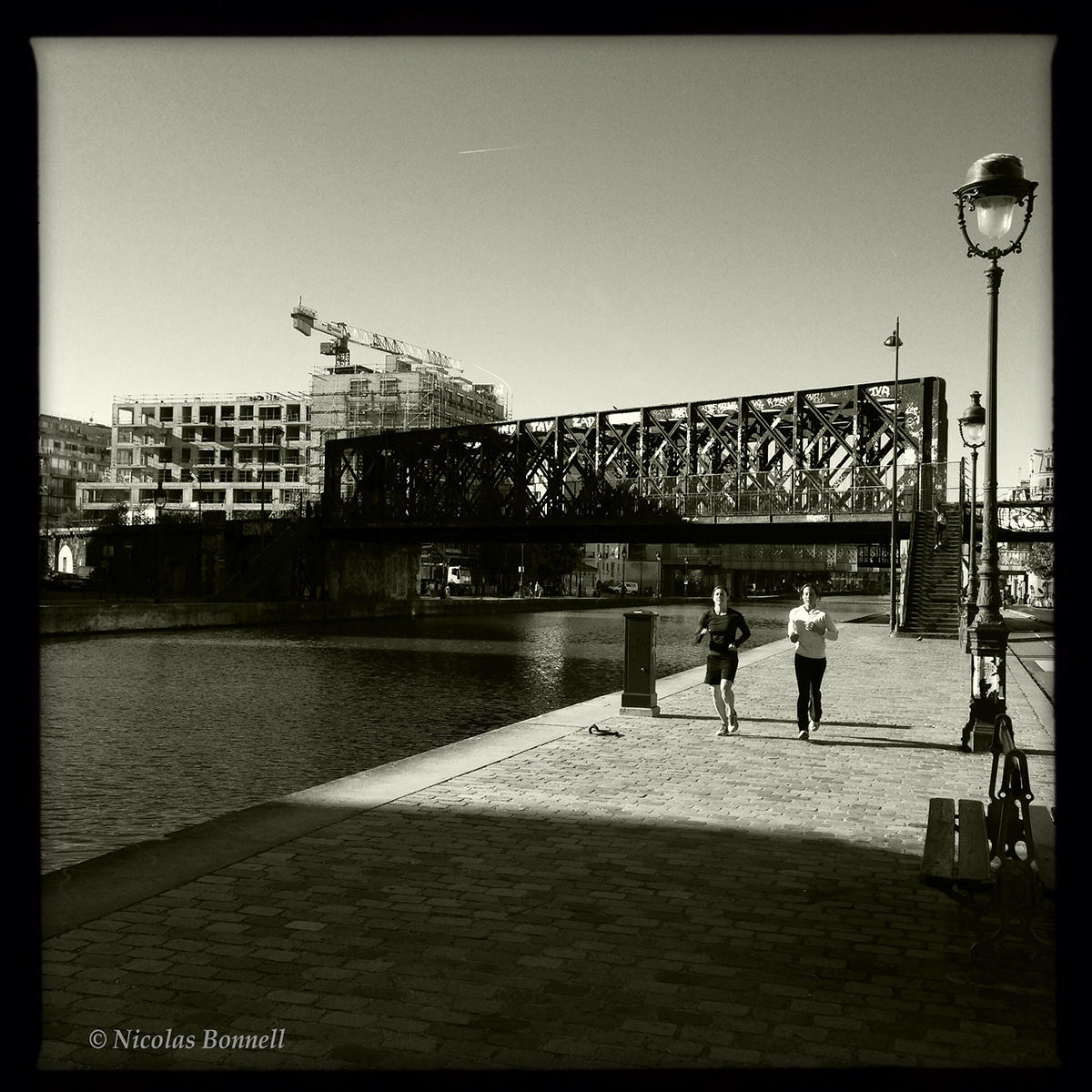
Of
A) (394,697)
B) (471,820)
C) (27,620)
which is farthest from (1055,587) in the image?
(394,697)

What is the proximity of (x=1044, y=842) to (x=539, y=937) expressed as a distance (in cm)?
284

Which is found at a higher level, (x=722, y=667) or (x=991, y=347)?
(x=991, y=347)

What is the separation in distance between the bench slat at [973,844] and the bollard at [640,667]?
766cm

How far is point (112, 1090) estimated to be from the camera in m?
3.81

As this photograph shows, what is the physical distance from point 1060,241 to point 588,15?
1.73 metres

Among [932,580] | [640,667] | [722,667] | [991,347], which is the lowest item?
[640,667]

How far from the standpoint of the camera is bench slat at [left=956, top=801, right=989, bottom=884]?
5.21 meters

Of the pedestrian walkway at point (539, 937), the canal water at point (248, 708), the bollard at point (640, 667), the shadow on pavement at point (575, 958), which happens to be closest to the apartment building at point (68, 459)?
the canal water at point (248, 708)

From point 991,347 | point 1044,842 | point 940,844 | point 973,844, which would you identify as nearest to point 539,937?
point 940,844

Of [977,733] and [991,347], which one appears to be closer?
[977,733]

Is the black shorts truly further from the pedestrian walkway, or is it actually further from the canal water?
the canal water

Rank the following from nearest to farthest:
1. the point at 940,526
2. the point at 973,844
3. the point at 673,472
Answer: the point at 973,844 < the point at 940,526 < the point at 673,472

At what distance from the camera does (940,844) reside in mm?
5652

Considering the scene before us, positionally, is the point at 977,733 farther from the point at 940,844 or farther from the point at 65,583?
the point at 65,583
